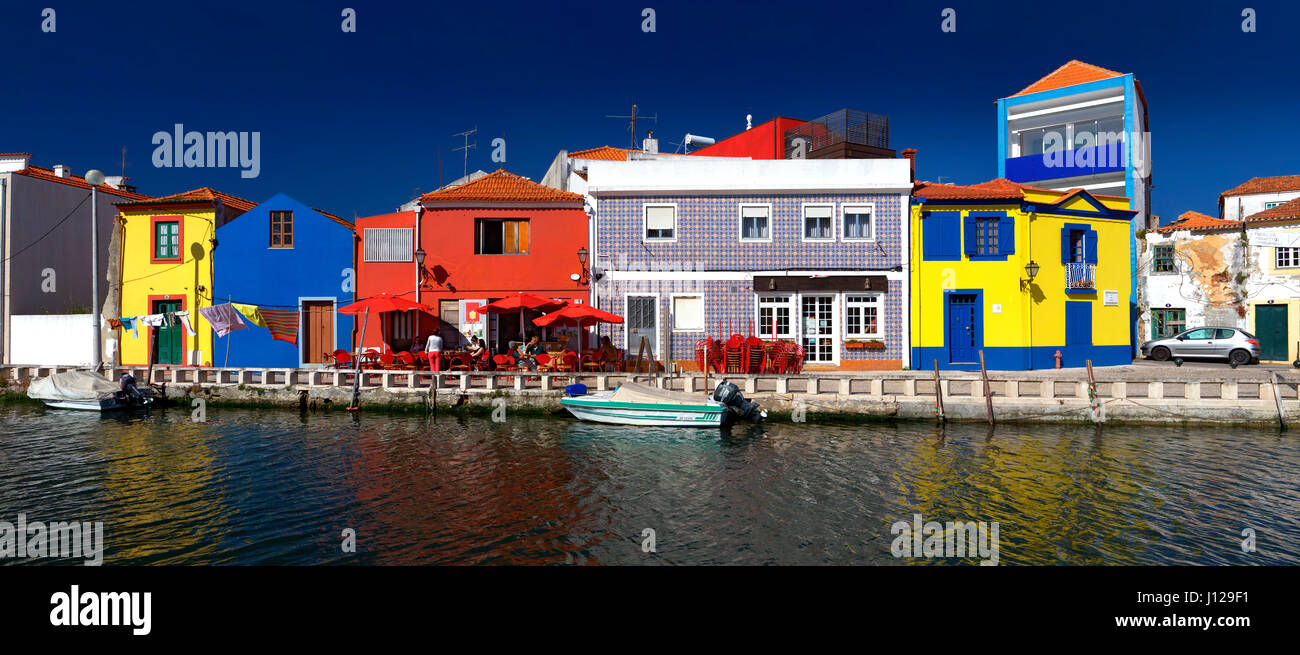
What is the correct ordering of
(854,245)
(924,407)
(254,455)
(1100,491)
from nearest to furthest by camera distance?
(1100,491)
(254,455)
(924,407)
(854,245)

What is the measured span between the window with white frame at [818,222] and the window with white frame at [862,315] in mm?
2531

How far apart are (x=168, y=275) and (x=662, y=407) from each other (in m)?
21.9

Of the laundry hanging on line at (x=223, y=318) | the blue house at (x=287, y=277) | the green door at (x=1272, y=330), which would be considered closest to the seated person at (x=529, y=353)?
the blue house at (x=287, y=277)

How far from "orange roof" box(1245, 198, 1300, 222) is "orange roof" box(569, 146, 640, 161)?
29.6 metres

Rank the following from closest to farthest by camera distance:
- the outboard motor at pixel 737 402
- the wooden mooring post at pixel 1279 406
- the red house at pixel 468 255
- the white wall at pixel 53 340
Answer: the wooden mooring post at pixel 1279 406
the outboard motor at pixel 737 402
the red house at pixel 468 255
the white wall at pixel 53 340

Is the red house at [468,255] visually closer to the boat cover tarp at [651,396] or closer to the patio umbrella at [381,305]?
the patio umbrella at [381,305]

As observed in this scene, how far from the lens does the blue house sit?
26500 millimetres

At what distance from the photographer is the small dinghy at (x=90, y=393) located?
2156 centimetres

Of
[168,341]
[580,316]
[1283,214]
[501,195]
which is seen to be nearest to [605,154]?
[501,195]

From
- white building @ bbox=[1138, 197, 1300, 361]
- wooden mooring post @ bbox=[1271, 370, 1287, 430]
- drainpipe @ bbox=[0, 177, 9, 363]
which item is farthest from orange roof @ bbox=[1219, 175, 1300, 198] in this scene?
drainpipe @ bbox=[0, 177, 9, 363]

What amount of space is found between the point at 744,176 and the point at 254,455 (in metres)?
18.0
